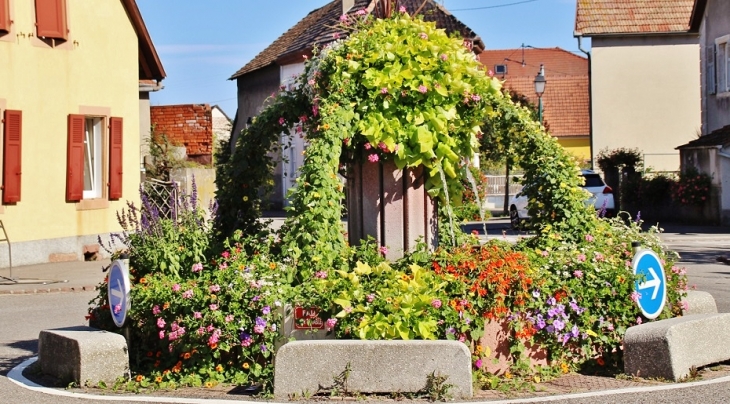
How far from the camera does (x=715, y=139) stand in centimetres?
3177

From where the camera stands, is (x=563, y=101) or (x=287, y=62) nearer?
(x=287, y=62)

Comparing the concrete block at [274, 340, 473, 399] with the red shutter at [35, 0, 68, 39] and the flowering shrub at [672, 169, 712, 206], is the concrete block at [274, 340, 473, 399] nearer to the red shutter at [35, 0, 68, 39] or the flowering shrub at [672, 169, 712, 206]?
the red shutter at [35, 0, 68, 39]

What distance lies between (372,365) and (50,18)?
15.1m

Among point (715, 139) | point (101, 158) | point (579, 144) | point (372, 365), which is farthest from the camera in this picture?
point (579, 144)

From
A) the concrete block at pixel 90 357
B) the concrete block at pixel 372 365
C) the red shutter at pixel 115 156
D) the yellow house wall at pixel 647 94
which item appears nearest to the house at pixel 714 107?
the yellow house wall at pixel 647 94

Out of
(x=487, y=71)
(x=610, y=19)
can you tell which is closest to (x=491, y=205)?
(x=610, y=19)

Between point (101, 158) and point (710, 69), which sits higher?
point (710, 69)

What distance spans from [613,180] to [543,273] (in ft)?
94.0

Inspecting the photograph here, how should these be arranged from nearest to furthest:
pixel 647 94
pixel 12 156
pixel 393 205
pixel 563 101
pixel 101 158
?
pixel 393 205, pixel 12 156, pixel 101 158, pixel 647 94, pixel 563 101

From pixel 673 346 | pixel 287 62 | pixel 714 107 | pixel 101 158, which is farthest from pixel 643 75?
pixel 673 346

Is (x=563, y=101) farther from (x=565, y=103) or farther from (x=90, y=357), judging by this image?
(x=90, y=357)

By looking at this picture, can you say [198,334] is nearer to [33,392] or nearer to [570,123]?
[33,392]

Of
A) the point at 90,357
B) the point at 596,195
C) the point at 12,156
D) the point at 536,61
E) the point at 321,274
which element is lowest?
the point at 90,357

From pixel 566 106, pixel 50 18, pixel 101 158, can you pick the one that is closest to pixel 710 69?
pixel 101 158
